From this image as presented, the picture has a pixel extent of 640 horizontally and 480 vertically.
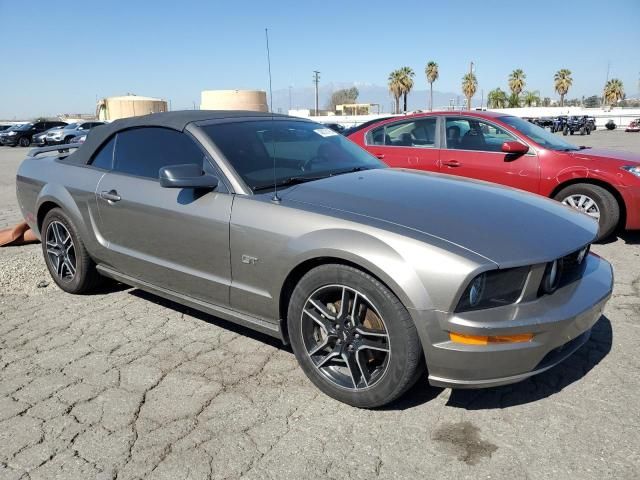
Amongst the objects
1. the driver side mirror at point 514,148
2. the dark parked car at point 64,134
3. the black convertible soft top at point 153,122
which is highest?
the dark parked car at point 64,134

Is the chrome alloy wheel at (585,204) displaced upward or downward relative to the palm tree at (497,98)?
downward

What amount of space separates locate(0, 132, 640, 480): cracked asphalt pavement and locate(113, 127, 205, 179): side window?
3.84 feet

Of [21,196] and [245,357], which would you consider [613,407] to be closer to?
[245,357]

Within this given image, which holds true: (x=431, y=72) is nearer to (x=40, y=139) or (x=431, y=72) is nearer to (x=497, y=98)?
(x=497, y=98)

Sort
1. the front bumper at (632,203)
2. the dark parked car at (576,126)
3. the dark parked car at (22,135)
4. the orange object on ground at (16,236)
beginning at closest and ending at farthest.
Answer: the front bumper at (632,203), the orange object on ground at (16,236), the dark parked car at (22,135), the dark parked car at (576,126)

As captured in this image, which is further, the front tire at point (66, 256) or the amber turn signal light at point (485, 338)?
the front tire at point (66, 256)

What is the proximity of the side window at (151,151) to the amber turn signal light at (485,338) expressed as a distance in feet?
6.38

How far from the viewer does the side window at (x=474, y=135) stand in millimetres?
6395

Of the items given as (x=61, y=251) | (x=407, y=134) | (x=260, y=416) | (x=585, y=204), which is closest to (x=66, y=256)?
(x=61, y=251)

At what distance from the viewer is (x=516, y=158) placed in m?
6.21

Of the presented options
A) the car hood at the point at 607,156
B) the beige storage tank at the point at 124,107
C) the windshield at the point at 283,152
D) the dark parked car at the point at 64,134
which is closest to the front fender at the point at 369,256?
the windshield at the point at 283,152

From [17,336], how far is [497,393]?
3.22 m

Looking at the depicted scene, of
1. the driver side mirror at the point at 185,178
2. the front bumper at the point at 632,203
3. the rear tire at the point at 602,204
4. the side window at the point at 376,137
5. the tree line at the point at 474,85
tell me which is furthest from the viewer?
the tree line at the point at 474,85

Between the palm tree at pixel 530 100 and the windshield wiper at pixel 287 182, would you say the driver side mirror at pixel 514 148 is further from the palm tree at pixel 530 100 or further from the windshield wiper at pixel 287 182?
the palm tree at pixel 530 100
